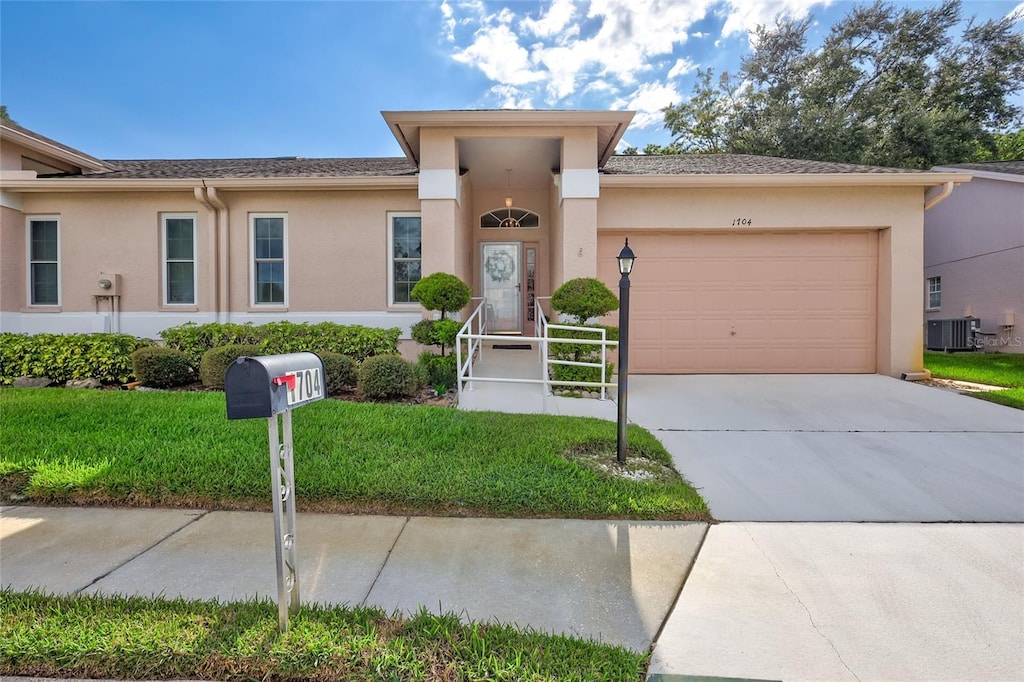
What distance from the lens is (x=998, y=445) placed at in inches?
199

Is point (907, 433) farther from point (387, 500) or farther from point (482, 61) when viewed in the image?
point (482, 61)

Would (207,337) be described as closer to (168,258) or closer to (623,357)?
(168,258)

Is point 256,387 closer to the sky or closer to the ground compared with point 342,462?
closer to the sky

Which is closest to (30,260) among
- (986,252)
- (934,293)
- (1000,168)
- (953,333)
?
(953,333)

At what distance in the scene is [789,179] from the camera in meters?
8.33

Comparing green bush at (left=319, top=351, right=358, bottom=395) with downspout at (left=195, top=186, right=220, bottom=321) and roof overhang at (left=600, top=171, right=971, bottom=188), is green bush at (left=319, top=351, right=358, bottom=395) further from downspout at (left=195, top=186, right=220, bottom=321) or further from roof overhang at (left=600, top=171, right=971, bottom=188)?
roof overhang at (left=600, top=171, right=971, bottom=188)

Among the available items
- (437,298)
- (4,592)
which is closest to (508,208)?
(437,298)

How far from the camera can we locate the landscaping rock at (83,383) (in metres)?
7.12

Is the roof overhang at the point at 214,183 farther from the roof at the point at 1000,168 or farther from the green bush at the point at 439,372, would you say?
the roof at the point at 1000,168

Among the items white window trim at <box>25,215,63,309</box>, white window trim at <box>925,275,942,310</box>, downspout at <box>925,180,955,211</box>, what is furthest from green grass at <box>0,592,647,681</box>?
white window trim at <box>925,275,942,310</box>

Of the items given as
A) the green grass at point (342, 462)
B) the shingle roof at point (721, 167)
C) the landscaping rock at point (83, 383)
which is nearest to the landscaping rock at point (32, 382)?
the landscaping rock at point (83, 383)

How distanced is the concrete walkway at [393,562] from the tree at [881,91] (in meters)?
22.6

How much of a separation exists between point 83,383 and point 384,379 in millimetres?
4876

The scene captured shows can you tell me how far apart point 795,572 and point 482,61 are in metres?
13.0
